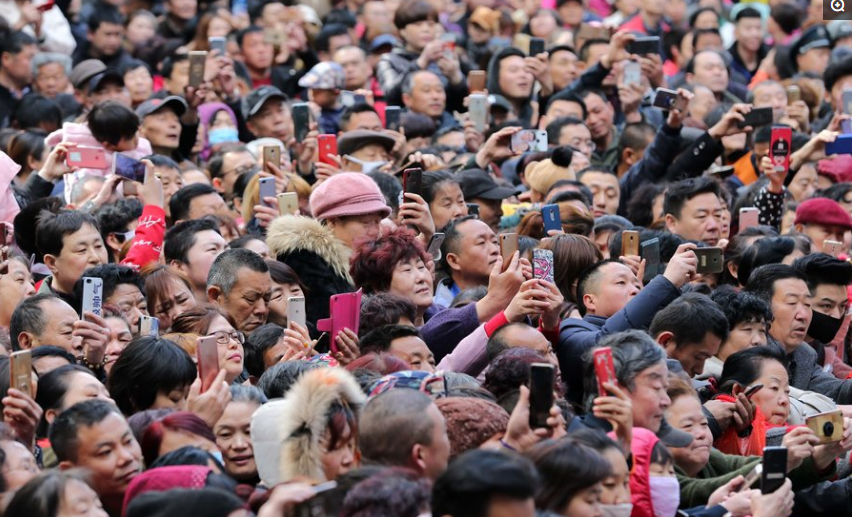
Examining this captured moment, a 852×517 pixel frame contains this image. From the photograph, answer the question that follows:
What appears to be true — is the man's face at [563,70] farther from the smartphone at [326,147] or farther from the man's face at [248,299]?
the man's face at [248,299]

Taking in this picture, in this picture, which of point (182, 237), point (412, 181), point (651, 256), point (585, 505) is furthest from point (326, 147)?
point (585, 505)

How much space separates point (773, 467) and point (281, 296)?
238 cm

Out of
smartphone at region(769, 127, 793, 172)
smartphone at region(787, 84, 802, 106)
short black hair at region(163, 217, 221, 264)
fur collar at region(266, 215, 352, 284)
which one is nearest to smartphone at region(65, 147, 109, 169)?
short black hair at region(163, 217, 221, 264)

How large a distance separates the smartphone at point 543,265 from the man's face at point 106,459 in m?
2.15

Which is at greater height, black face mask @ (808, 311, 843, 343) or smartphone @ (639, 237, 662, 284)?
smartphone @ (639, 237, 662, 284)

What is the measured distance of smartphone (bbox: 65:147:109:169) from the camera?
26.9 feet

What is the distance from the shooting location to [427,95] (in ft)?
36.4

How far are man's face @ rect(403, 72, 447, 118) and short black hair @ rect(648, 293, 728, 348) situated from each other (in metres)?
4.81

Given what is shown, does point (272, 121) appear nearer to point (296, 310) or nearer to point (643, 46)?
point (643, 46)

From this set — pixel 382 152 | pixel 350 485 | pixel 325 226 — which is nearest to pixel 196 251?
pixel 325 226

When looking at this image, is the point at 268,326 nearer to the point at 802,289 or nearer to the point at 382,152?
the point at 802,289

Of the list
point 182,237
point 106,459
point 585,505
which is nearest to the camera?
point 585,505

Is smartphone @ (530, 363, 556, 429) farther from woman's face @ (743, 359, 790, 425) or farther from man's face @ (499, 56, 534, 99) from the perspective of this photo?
man's face @ (499, 56, 534, 99)

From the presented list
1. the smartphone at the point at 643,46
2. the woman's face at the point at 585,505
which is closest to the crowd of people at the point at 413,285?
the woman's face at the point at 585,505
